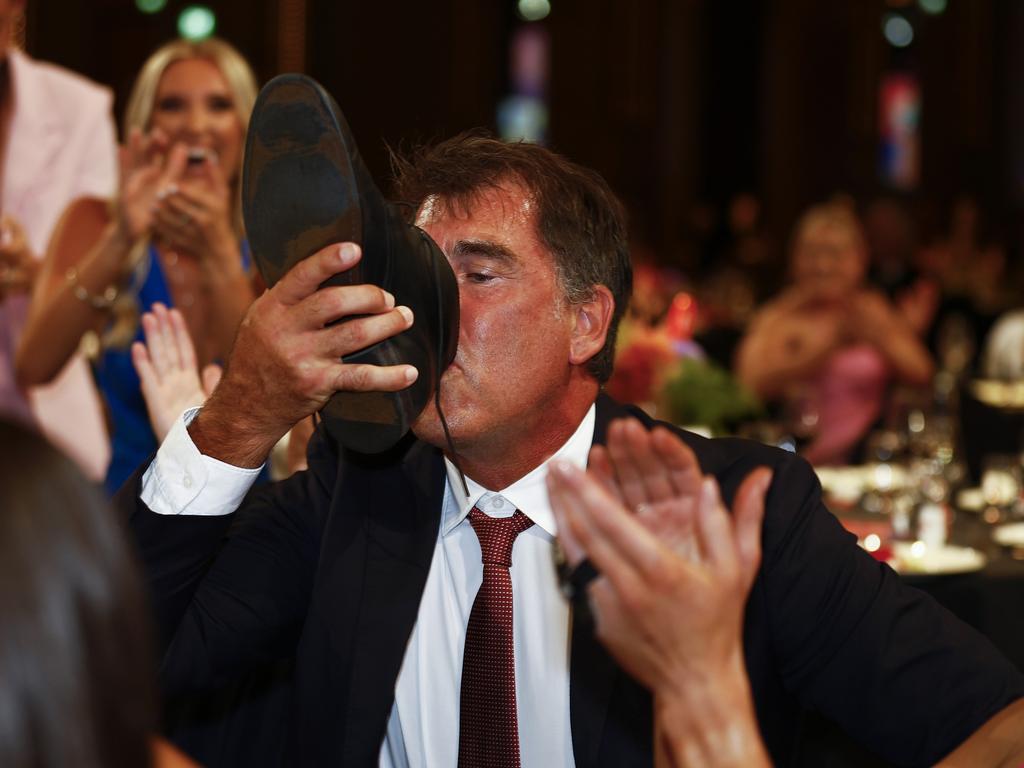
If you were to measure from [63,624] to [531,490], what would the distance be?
106 centimetres

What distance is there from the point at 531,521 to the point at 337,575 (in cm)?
25

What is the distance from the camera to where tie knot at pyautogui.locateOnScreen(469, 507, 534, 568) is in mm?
1681

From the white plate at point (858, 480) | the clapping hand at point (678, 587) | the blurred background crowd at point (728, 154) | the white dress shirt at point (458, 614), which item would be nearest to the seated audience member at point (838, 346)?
the blurred background crowd at point (728, 154)

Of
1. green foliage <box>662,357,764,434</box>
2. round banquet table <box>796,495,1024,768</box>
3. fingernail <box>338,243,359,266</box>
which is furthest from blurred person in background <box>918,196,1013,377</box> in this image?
fingernail <box>338,243,359,266</box>

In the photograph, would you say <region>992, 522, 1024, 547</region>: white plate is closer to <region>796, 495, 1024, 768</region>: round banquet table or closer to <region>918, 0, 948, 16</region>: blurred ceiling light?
<region>796, 495, 1024, 768</region>: round banquet table

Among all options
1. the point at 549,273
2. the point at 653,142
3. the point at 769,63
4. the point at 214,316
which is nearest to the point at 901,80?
the point at 769,63

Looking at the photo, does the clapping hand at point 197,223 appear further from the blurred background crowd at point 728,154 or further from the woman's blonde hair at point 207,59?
the woman's blonde hair at point 207,59

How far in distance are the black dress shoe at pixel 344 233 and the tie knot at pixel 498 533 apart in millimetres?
228

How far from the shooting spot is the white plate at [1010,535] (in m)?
2.88

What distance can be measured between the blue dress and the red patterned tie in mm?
1419

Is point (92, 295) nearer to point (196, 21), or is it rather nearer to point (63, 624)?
point (63, 624)

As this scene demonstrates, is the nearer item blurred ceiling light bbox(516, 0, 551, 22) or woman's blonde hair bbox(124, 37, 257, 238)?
woman's blonde hair bbox(124, 37, 257, 238)

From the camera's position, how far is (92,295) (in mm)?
2873

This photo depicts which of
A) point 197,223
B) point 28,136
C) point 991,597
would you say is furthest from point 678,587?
point 28,136
